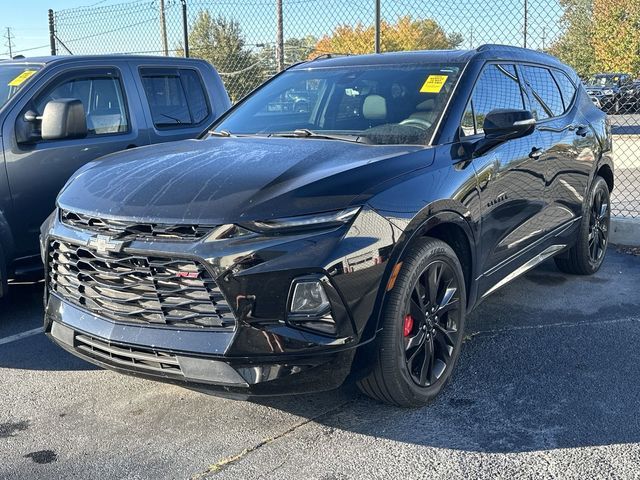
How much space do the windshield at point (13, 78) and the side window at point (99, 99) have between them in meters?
0.22

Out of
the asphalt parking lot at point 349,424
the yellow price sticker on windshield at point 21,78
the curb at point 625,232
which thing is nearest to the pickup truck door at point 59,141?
the yellow price sticker on windshield at point 21,78

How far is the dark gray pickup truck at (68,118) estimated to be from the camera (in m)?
4.75

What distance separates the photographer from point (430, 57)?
428cm

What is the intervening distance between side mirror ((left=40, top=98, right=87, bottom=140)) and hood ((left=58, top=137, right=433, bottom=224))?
3.85 feet

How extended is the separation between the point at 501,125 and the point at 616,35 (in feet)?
85.4

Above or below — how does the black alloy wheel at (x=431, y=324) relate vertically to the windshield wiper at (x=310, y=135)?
below

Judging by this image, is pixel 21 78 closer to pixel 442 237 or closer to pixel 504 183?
pixel 442 237

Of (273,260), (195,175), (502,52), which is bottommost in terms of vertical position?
(273,260)

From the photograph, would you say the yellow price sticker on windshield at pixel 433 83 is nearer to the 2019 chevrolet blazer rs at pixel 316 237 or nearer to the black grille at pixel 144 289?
the 2019 chevrolet blazer rs at pixel 316 237

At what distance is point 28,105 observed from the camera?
16.1 ft

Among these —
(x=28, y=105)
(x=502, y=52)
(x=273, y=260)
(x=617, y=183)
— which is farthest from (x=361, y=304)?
(x=617, y=183)

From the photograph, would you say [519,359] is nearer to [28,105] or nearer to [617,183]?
[28,105]

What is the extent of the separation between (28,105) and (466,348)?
11.6 ft

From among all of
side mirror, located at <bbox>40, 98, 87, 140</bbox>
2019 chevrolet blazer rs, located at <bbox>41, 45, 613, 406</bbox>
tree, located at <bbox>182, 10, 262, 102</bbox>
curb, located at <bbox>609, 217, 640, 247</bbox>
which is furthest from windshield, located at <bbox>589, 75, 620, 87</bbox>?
side mirror, located at <bbox>40, 98, 87, 140</bbox>
